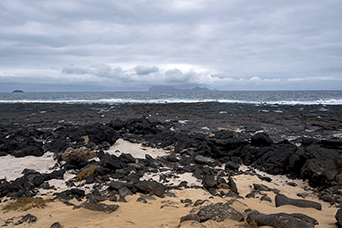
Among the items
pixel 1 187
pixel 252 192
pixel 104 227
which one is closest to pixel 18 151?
pixel 1 187

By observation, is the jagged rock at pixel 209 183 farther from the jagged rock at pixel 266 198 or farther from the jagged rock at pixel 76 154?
the jagged rock at pixel 76 154

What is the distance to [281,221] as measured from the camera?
3736mm

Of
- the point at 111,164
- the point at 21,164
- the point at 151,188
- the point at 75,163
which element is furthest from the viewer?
the point at 21,164

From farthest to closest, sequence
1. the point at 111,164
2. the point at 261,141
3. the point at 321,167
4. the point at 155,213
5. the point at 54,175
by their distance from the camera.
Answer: the point at 261,141, the point at 111,164, the point at 54,175, the point at 321,167, the point at 155,213

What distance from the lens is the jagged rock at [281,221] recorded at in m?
3.65

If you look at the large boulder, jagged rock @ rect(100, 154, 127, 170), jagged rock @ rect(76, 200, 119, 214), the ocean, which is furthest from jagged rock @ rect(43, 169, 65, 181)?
the ocean

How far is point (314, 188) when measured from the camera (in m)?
6.67

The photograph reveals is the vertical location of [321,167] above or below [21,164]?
above

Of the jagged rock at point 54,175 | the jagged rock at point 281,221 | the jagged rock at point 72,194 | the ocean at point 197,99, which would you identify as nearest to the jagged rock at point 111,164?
the jagged rock at point 54,175

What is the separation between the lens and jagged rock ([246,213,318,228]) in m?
3.65

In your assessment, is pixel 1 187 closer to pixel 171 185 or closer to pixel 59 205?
pixel 59 205

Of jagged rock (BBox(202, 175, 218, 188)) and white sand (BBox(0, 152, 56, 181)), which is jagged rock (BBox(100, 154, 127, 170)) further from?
jagged rock (BBox(202, 175, 218, 188))

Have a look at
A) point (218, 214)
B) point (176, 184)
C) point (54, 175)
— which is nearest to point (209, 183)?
point (176, 184)

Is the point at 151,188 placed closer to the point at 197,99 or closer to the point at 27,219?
the point at 27,219
